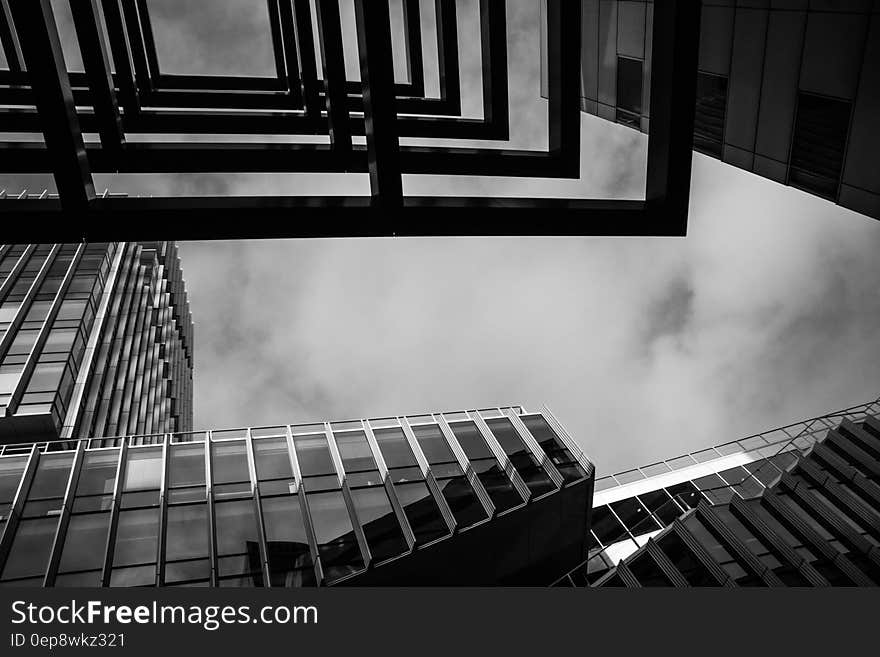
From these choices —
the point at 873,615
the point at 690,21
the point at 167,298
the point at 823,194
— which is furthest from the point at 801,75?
the point at 167,298

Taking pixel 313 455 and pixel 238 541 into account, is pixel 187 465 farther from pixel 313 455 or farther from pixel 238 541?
pixel 238 541

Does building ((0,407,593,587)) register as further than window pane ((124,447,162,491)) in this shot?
No

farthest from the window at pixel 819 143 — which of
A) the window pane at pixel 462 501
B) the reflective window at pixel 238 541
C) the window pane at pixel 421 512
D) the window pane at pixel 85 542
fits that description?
the window pane at pixel 85 542

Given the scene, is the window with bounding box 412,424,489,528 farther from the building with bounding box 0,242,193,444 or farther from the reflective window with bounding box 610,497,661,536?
the building with bounding box 0,242,193,444

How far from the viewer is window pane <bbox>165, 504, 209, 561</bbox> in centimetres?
1819

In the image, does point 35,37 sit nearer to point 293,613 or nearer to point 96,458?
point 293,613

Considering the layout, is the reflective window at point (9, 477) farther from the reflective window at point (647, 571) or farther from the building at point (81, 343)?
the reflective window at point (647, 571)

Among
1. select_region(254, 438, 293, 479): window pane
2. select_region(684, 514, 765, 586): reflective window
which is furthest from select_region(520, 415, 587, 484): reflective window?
select_region(254, 438, 293, 479): window pane

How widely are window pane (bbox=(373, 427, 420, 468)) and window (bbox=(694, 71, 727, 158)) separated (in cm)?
1560

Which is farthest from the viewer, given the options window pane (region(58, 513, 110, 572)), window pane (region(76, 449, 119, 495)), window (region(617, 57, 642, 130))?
window pane (region(76, 449, 119, 495))

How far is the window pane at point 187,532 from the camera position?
1819cm

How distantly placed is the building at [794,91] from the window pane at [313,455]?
54.7 feet

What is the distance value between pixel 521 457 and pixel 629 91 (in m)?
14.9

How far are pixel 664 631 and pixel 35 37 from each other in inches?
464
